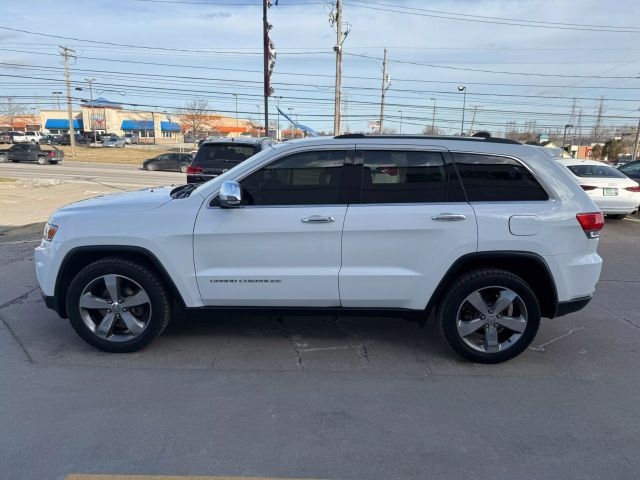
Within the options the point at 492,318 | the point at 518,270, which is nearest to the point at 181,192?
the point at 492,318

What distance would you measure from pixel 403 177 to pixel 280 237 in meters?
1.09

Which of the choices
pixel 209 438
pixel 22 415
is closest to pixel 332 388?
pixel 209 438

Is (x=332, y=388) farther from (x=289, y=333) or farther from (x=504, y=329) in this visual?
(x=504, y=329)

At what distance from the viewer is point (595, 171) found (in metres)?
11.3

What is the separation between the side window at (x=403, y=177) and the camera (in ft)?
12.4

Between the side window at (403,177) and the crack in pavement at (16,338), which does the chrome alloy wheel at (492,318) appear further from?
the crack in pavement at (16,338)

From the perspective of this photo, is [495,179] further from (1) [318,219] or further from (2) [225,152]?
(2) [225,152]

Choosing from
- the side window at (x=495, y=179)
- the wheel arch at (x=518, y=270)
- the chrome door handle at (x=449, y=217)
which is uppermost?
the side window at (x=495, y=179)

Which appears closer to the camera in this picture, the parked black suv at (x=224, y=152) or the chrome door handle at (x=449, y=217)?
the chrome door handle at (x=449, y=217)

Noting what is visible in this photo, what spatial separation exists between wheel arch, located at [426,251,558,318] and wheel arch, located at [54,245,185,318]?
214 centimetres

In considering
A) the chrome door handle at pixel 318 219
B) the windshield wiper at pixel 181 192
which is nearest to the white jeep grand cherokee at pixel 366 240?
the chrome door handle at pixel 318 219

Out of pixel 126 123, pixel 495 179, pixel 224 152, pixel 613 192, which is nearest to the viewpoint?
pixel 495 179

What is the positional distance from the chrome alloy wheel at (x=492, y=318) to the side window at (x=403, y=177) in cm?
87

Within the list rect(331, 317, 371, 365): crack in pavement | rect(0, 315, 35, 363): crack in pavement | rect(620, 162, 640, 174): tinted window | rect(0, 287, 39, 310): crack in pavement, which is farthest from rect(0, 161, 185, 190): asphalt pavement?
rect(620, 162, 640, 174): tinted window
